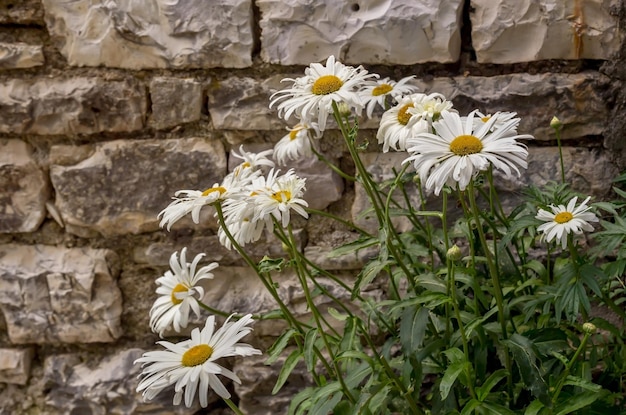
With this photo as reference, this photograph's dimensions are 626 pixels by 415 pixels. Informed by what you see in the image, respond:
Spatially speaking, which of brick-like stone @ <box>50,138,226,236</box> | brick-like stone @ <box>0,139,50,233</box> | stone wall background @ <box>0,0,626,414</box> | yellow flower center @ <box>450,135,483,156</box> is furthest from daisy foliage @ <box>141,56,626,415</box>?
brick-like stone @ <box>0,139,50,233</box>

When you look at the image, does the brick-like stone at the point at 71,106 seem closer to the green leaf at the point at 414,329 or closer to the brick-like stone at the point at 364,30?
the brick-like stone at the point at 364,30

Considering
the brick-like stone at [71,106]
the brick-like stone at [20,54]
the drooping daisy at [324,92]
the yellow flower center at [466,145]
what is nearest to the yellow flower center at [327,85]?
the drooping daisy at [324,92]

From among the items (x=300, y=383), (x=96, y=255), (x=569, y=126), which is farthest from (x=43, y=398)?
(x=569, y=126)

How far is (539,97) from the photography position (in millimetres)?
1550

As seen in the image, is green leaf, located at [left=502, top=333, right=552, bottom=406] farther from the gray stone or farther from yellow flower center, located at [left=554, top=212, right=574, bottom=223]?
the gray stone

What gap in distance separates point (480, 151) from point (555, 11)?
0.59 metres

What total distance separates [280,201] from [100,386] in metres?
0.89

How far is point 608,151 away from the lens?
157 centimetres

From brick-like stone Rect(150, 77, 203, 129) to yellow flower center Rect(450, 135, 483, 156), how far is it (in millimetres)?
755

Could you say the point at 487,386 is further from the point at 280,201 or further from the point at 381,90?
the point at 381,90

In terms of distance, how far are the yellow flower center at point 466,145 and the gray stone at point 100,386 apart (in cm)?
103

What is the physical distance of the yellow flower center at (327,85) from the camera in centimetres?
125

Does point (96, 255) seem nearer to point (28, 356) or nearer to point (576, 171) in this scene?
point (28, 356)

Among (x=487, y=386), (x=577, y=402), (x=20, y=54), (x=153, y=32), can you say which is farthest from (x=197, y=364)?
(x=20, y=54)
